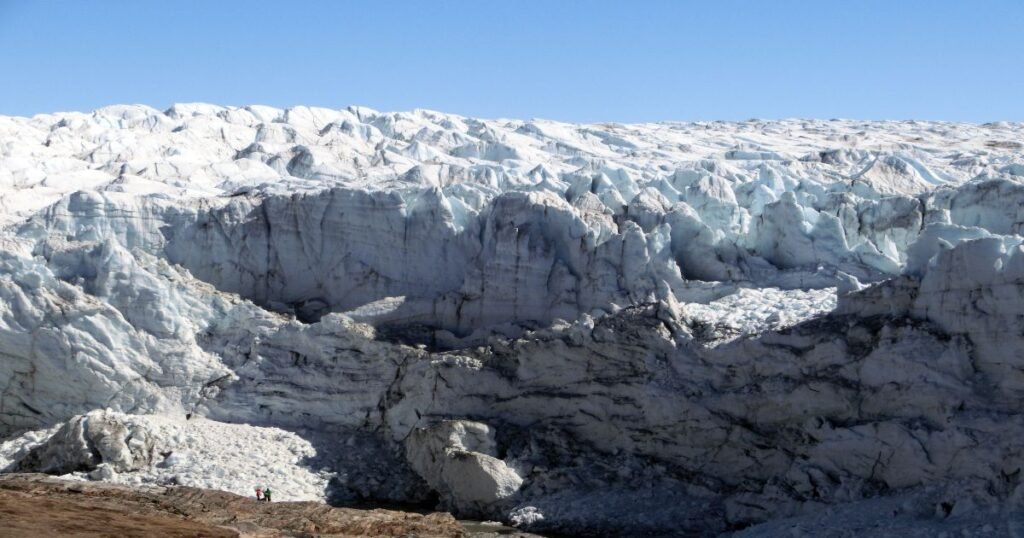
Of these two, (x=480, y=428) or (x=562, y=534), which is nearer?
(x=562, y=534)

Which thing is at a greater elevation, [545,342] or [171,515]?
[545,342]

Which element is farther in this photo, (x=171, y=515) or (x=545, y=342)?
(x=545, y=342)

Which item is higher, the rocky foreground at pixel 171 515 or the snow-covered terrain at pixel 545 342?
the snow-covered terrain at pixel 545 342

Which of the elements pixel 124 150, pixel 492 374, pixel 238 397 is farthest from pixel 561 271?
pixel 124 150

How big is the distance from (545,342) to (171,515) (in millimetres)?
7873

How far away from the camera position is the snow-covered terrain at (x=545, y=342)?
2269 cm

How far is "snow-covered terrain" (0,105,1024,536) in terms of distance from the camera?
22688mm

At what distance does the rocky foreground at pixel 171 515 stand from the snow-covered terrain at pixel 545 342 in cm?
146

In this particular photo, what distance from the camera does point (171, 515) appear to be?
23.2 meters

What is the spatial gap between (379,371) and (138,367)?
5.23 meters

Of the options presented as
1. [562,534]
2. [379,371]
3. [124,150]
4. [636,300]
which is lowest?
[562,534]

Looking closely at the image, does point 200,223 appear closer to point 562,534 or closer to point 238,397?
point 238,397

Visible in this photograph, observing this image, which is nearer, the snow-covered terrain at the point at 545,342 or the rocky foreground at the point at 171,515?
the rocky foreground at the point at 171,515

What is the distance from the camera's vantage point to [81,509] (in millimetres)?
22281
